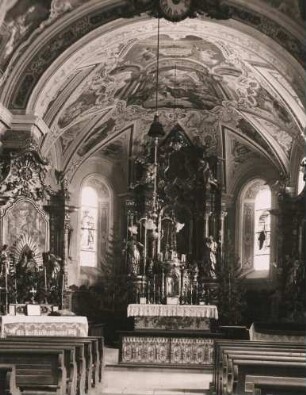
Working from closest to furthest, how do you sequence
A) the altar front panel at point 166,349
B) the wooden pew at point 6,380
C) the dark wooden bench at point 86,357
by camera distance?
the wooden pew at point 6,380 → the dark wooden bench at point 86,357 → the altar front panel at point 166,349

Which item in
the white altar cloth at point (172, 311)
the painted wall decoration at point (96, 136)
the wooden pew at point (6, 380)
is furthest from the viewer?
the painted wall decoration at point (96, 136)

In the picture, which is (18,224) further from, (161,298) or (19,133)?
(161,298)

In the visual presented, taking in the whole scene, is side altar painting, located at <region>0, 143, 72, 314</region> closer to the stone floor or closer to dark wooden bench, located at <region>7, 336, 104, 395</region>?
the stone floor

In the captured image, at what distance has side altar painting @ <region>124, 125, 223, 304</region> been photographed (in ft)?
71.1

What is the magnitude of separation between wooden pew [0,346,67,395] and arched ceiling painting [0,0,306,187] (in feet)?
26.8

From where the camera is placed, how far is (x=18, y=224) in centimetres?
1633

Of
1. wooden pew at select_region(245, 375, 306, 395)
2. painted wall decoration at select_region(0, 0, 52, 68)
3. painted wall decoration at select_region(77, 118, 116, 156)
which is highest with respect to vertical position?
painted wall decoration at select_region(0, 0, 52, 68)

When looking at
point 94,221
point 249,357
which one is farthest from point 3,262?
point 249,357

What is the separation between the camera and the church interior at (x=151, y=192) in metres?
14.1

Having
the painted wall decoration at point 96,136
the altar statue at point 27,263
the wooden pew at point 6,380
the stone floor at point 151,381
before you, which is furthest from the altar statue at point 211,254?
the wooden pew at point 6,380

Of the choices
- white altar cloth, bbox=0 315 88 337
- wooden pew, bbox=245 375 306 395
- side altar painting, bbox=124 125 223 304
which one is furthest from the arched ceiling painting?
wooden pew, bbox=245 375 306 395

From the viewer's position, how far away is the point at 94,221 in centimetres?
2286

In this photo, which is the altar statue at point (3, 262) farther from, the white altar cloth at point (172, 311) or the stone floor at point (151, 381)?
the white altar cloth at point (172, 311)

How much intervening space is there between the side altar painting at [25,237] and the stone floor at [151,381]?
2.03 metres
